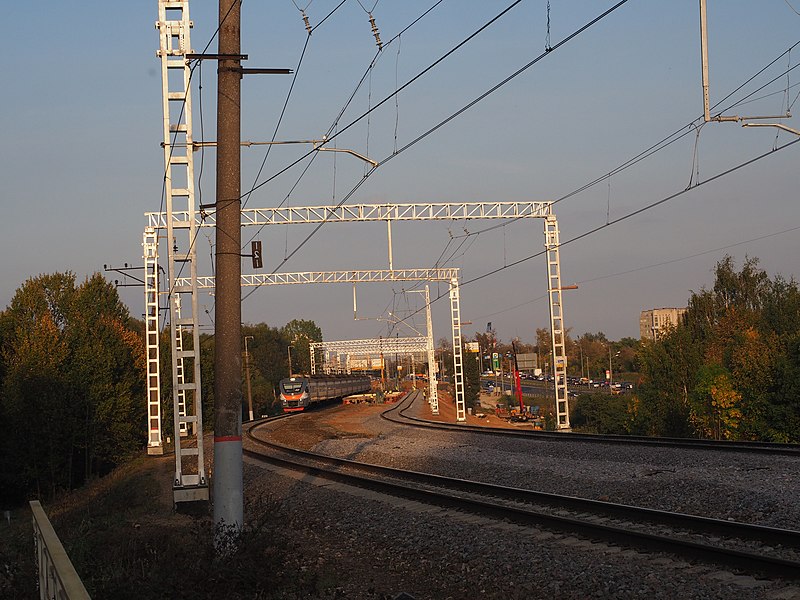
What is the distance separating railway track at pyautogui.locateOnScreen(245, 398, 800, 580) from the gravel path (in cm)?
26

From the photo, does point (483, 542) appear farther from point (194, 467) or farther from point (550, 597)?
point (194, 467)

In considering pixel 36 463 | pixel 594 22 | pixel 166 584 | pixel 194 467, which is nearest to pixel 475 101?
pixel 594 22

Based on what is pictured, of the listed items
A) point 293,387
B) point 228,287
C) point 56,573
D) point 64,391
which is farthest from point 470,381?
point 56,573

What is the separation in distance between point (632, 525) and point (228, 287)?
6373 millimetres

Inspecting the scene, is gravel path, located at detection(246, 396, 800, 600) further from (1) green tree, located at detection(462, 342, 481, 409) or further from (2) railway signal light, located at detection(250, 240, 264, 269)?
(1) green tree, located at detection(462, 342, 481, 409)

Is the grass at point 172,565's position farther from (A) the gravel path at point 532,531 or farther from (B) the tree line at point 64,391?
(B) the tree line at point 64,391

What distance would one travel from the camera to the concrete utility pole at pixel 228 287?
10398mm

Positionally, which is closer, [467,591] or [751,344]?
[467,591]

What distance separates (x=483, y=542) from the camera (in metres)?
11.6

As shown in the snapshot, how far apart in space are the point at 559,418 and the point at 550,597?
2635 cm

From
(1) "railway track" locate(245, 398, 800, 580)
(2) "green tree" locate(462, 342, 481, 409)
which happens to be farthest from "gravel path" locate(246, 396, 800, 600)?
(2) "green tree" locate(462, 342, 481, 409)

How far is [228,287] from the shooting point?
1079 cm

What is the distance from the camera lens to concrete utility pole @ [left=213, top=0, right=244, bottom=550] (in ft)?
34.1

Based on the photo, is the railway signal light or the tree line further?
the tree line
